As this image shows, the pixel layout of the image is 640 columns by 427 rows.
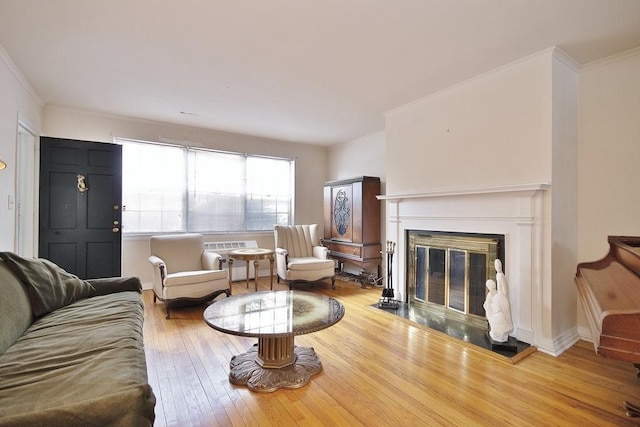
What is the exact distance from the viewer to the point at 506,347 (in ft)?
8.16

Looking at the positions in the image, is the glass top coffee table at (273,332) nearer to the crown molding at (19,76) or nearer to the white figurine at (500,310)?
the white figurine at (500,310)

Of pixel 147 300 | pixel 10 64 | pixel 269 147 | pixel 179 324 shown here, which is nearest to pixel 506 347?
pixel 179 324

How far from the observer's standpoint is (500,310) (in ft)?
8.30

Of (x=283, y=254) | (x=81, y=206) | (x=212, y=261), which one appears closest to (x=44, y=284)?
(x=212, y=261)

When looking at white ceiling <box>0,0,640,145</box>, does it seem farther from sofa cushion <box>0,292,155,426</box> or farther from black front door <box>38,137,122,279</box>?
sofa cushion <box>0,292,155,426</box>

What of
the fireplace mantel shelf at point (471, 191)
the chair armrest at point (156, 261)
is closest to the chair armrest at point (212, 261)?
the chair armrest at point (156, 261)

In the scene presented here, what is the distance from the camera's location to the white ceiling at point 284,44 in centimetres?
202

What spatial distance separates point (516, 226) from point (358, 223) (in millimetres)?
2285

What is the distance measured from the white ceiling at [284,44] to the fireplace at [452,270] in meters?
1.62

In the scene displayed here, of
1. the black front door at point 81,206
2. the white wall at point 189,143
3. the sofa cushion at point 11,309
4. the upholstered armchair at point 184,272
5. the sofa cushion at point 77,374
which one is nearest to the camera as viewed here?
the sofa cushion at point 77,374

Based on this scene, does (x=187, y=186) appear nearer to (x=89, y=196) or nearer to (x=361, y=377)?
(x=89, y=196)

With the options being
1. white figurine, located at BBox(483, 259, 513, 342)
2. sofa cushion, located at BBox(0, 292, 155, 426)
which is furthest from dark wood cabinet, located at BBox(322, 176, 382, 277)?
sofa cushion, located at BBox(0, 292, 155, 426)

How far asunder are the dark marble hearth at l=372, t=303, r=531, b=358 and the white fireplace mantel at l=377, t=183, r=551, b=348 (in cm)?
26

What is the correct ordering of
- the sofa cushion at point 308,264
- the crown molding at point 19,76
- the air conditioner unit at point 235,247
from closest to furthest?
the crown molding at point 19,76 → the sofa cushion at point 308,264 → the air conditioner unit at point 235,247
